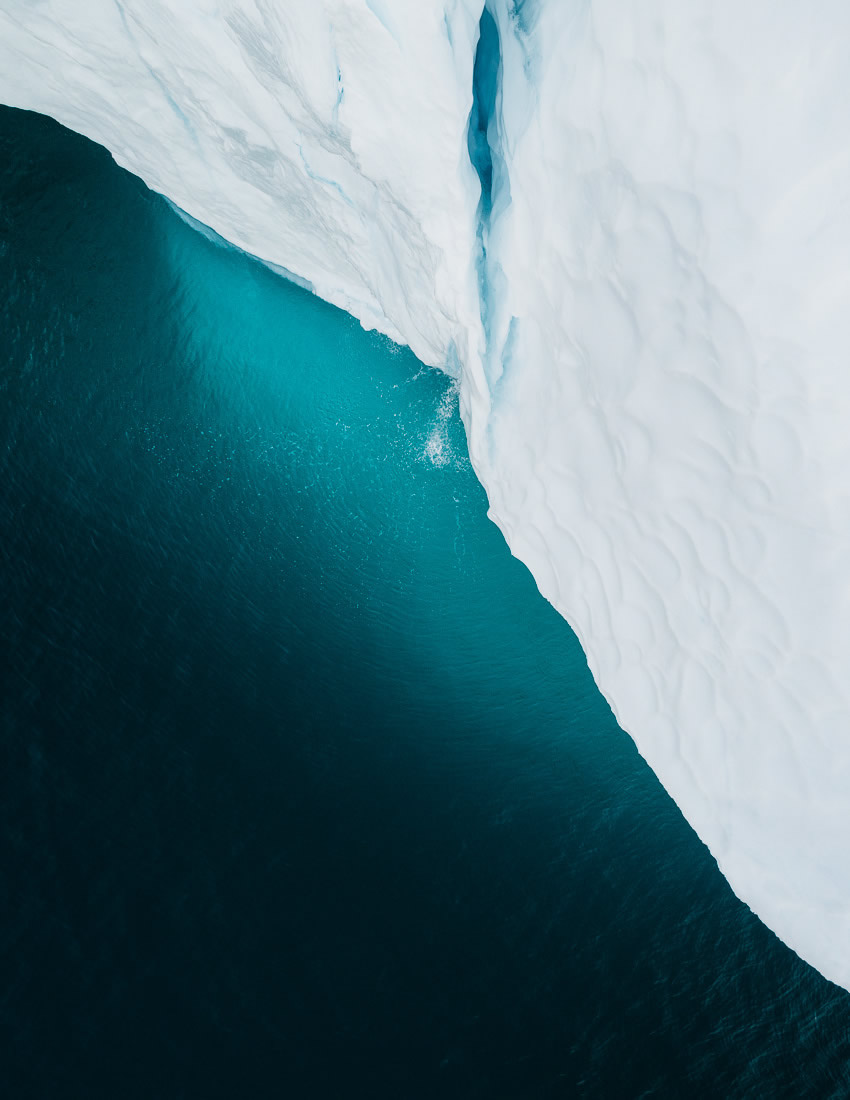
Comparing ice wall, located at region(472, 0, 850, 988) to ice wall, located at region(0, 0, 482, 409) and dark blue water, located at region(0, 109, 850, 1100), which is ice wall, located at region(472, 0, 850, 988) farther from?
dark blue water, located at region(0, 109, 850, 1100)

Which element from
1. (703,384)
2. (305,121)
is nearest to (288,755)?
(703,384)

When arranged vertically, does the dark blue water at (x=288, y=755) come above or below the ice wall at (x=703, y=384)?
below

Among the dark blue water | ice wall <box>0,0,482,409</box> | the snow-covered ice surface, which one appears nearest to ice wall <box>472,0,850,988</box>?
the snow-covered ice surface

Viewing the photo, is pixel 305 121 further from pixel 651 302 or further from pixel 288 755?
pixel 288 755

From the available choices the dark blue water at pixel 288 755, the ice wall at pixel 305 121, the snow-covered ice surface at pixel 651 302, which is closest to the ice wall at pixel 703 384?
the snow-covered ice surface at pixel 651 302

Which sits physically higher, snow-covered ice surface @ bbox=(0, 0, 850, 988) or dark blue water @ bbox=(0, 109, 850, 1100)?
snow-covered ice surface @ bbox=(0, 0, 850, 988)

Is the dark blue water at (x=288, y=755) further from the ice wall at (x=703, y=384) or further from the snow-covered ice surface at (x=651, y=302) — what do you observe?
the ice wall at (x=703, y=384)

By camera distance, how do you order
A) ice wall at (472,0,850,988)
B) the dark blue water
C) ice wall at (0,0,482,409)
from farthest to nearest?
1. the dark blue water
2. ice wall at (0,0,482,409)
3. ice wall at (472,0,850,988)
